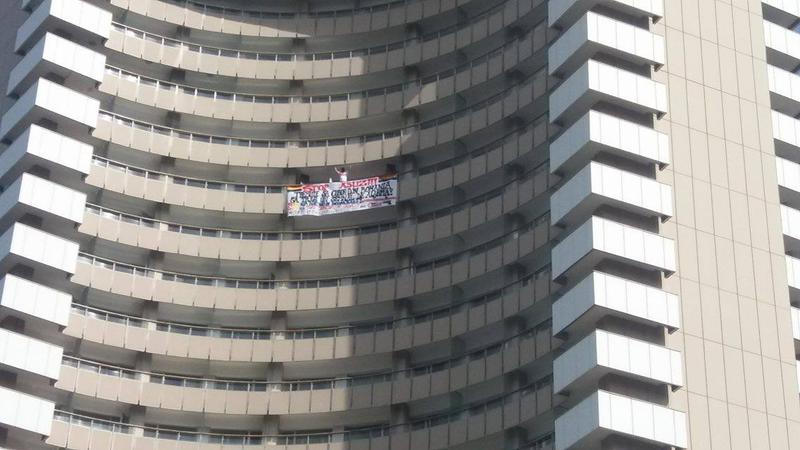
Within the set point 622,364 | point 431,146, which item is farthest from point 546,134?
point 622,364

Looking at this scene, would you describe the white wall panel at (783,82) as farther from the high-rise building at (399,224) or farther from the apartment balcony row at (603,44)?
the apartment balcony row at (603,44)

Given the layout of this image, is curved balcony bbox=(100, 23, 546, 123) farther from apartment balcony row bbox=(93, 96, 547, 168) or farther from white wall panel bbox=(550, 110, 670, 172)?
white wall panel bbox=(550, 110, 670, 172)

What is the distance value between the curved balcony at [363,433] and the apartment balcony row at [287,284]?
7.75 m

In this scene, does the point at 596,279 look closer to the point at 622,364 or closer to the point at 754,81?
the point at 622,364

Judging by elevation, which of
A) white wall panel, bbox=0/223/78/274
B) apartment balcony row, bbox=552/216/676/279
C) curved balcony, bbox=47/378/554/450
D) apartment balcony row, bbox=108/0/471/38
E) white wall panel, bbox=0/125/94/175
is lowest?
curved balcony, bbox=47/378/554/450

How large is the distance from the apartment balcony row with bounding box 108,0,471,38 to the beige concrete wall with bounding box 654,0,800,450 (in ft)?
64.8

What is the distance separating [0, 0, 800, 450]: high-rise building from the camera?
82.0m

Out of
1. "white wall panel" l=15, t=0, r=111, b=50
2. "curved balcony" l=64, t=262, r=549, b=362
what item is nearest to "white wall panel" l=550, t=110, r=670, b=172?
"curved balcony" l=64, t=262, r=549, b=362

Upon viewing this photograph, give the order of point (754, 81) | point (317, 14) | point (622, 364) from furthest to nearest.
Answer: point (317, 14), point (754, 81), point (622, 364)

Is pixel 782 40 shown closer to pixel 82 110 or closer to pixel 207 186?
pixel 207 186

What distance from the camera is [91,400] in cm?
9131

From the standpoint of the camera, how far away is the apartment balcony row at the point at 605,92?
85625 mm

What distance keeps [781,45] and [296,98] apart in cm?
3030

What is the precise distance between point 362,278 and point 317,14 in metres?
19.5
